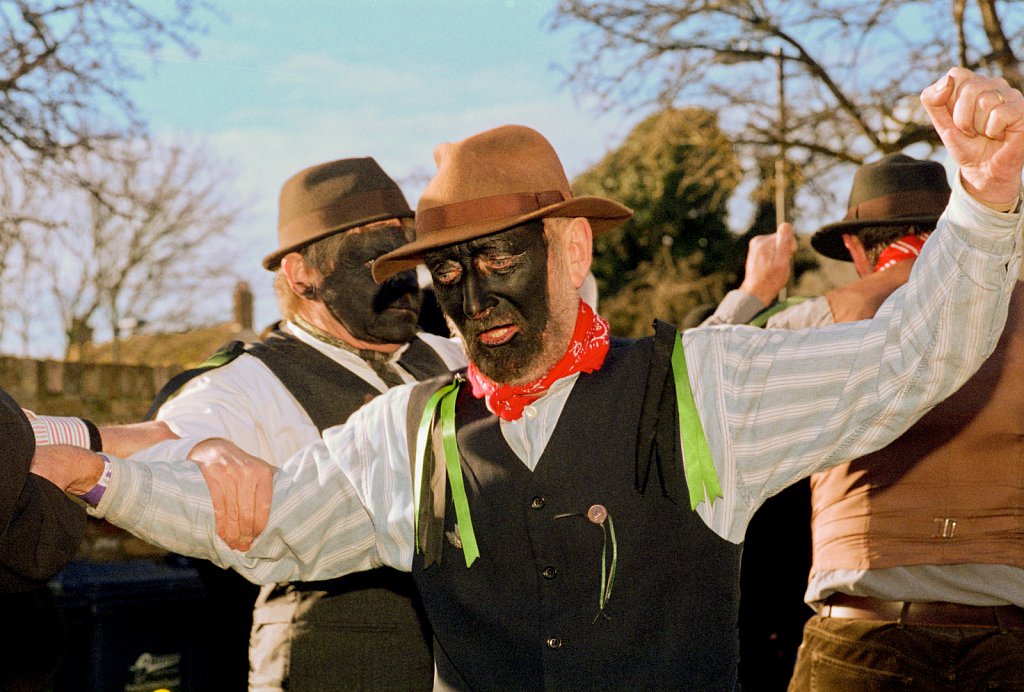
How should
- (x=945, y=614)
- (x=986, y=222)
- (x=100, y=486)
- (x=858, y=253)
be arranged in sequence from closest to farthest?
(x=986, y=222) → (x=100, y=486) → (x=945, y=614) → (x=858, y=253)

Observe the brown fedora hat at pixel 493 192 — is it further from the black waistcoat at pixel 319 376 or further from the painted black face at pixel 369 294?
the painted black face at pixel 369 294

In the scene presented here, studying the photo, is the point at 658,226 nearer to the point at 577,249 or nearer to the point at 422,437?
the point at 577,249

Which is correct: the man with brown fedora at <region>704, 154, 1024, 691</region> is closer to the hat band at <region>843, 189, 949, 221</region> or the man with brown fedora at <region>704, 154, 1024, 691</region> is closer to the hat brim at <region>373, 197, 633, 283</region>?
the hat band at <region>843, 189, 949, 221</region>

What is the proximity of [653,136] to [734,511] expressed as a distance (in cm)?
1176

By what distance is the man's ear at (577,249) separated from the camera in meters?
2.56

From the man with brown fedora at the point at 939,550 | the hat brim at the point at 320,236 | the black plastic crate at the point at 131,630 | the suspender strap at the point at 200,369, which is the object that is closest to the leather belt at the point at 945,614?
the man with brown fedora at the point at 939,550

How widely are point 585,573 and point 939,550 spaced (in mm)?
1546

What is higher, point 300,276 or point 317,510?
point 300,276

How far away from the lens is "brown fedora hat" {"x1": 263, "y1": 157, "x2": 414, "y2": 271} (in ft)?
12.3

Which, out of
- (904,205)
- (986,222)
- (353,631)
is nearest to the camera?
(986,222)

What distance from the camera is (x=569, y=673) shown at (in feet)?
7.30

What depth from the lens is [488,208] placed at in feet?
7.95

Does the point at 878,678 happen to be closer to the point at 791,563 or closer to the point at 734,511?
the point at 734,511

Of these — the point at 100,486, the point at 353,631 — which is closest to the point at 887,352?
the point at 100,486
